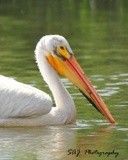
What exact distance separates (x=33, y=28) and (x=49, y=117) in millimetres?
14268

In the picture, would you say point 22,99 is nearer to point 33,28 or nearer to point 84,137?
point 84,137

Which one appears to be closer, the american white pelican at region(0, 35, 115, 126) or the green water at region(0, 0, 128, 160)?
the green water at region(0, 0, 128, 160)

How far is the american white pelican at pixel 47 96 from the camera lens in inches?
417

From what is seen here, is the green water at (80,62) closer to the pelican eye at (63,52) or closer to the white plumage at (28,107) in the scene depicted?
the white plumage at (28,107)

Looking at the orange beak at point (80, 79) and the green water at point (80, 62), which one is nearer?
the green water at point (80, 62)

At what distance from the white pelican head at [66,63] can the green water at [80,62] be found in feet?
0.82

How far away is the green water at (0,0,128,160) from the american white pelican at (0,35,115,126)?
5.4 inches

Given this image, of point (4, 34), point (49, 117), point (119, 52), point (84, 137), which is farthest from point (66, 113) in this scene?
point (4, 34)

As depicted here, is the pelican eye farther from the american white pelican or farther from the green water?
the green water

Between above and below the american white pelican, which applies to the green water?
below

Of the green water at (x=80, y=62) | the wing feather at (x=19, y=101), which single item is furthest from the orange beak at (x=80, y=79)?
the wing feather at (x=19, y=101)

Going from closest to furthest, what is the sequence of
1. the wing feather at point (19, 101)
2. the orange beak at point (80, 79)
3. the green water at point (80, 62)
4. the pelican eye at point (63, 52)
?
1. the green water at point (80, 62)
2. the wing feather at point (19, 101)
3. the orange beak at point (80, 79)
4. the pelican eye at point (63, 52)

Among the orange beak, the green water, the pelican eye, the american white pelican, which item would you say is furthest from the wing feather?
the pelican eye

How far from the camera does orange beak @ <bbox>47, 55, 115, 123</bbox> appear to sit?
10961 mm
